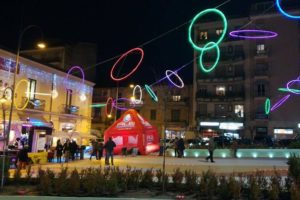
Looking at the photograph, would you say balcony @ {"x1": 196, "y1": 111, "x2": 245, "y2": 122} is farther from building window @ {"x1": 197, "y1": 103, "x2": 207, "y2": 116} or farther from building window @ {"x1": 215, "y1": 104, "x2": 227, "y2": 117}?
building window @ {"x1": 215, "y1": 104, "x2": 227, "y2": 117}

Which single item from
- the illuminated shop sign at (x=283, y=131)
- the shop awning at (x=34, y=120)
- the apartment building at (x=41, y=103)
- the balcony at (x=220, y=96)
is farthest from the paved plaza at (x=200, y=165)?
the balcony at (x=220, y=96)

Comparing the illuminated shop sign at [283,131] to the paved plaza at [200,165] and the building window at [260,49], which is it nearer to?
the building window at [260,49]

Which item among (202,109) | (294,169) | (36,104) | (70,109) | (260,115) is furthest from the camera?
(202,109)

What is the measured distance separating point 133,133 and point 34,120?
8107 millimetres

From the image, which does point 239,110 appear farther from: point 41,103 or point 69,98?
point 41,103

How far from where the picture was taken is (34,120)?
32812 mm

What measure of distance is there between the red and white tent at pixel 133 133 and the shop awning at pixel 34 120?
5369 mm

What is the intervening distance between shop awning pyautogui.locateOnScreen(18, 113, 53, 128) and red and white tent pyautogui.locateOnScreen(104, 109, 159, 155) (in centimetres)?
537

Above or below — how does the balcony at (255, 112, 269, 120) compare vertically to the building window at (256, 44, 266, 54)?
below

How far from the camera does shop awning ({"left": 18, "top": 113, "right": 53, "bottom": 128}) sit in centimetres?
3146

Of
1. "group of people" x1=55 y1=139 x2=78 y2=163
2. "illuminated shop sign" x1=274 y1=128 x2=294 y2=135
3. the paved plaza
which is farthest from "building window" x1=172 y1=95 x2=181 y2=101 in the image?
the paved plaza

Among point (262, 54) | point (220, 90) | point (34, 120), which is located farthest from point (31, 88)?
point (262, 54)

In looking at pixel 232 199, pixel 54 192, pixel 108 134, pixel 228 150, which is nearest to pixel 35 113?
pixel 108 134

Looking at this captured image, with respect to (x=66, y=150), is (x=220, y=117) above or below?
above
